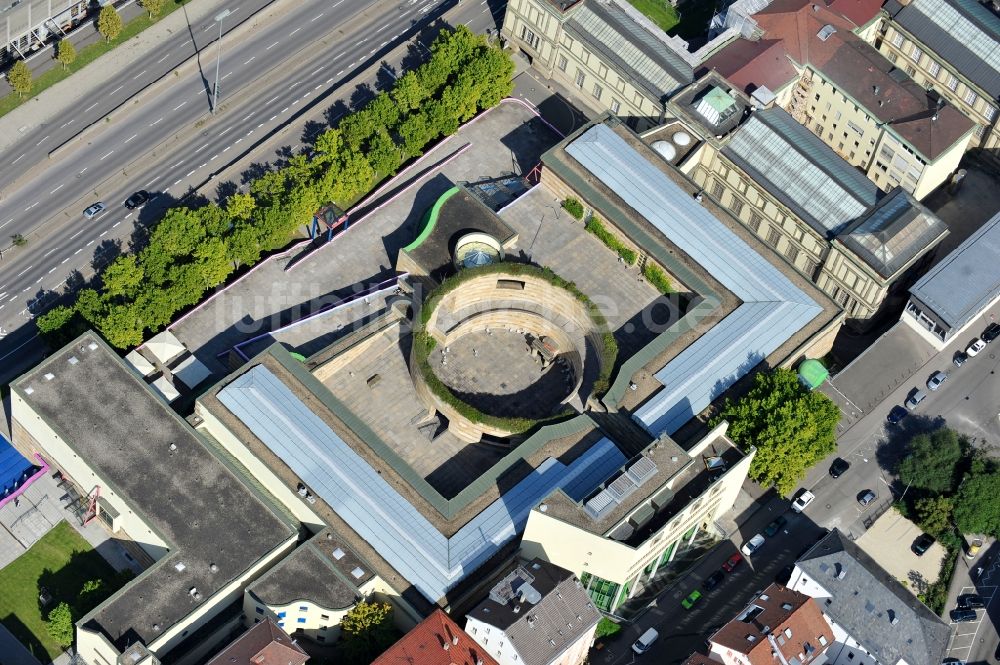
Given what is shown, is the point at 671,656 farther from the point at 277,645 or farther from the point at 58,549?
the point at 58,549

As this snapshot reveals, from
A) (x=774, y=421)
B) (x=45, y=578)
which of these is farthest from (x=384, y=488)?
(x=774, y=421)

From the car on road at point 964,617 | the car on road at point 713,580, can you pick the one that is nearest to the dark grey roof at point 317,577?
the car on road at point 713,580

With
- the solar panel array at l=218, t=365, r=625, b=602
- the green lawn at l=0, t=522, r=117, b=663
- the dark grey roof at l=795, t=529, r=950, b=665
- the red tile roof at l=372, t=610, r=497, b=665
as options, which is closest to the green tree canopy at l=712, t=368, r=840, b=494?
the dark grey roof at l=795, t=529, r=950, b=665

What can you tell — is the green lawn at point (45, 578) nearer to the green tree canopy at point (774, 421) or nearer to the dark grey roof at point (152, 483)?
the dark grey roof at point (152, 483)

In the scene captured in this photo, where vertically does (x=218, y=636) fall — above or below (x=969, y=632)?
above

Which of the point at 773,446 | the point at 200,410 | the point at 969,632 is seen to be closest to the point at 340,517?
the point at 200,410

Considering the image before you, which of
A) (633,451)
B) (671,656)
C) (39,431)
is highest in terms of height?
(39,431)
